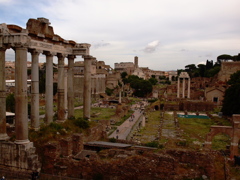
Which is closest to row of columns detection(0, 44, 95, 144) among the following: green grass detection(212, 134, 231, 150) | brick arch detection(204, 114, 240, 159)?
brick arch detection(204, 114, 240, 159)

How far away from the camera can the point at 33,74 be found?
15133 mm

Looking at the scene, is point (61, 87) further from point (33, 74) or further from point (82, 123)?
point (82, 123)

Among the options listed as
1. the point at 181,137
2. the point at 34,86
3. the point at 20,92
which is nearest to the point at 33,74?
the point at 34,86

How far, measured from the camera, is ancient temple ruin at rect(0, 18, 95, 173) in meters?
12.7

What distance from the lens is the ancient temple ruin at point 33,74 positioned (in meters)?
12.7

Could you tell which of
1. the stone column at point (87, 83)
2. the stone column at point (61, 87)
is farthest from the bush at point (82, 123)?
the stone column at point (87, 83)

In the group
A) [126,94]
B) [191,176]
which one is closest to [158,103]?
[126,94]

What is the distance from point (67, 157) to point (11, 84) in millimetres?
73703

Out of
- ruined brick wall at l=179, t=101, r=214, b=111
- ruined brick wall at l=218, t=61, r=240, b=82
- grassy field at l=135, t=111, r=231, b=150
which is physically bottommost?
grassy field at l=135, t=111, r=231, b=150

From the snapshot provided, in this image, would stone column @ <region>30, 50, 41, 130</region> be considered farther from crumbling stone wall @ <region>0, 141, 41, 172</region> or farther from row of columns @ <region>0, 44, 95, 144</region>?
crumbling stone wall @ <region>0, 141, 41, 172</region>

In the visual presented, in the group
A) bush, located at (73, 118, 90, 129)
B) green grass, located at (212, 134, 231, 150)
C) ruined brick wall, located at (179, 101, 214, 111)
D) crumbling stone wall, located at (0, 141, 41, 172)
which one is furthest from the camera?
ruined brick wall, located at (179, 101, 214, 111)

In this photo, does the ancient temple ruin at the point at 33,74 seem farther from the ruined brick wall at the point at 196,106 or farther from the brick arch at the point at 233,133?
the ruined brick wall at the point at 196,106

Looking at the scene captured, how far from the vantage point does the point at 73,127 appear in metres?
17.2

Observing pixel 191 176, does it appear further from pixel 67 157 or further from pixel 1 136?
pixel 1 136
